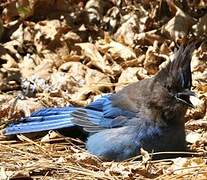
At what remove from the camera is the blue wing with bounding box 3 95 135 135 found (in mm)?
4918

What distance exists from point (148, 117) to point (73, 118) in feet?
2.11

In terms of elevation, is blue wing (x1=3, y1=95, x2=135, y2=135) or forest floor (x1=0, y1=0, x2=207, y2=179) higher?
forest floor (x1=0, y1=0, x2=207, y2=179)

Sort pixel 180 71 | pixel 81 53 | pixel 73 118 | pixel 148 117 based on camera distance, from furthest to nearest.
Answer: pixel 81 53, pixel 73 118, pixel 148 117, pixel 180 71

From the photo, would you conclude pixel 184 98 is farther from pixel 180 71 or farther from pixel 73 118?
pixel 73 118

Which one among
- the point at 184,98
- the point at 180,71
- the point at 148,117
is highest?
the point at 180,71

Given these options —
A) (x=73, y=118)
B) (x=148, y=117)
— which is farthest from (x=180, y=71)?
(x=73, y=118)

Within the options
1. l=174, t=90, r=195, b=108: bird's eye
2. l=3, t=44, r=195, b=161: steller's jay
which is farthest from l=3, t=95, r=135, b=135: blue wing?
l=174, t=90, r=195, b=108: bird's eye

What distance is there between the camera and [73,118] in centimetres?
505

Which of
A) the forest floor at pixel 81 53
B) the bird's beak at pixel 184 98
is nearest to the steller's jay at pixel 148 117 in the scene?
the bird's beak at pixel 184 98

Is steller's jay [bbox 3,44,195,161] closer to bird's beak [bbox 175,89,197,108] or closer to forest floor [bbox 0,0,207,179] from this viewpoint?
bird's beak [bbox 175,89,197,108]

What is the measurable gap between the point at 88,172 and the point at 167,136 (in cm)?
64

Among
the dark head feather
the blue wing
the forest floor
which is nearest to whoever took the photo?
the dark head feather

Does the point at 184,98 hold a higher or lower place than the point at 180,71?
lower

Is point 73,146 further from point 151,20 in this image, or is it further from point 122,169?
point 151,20
